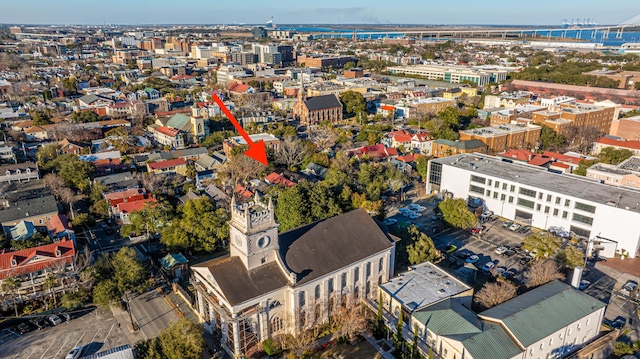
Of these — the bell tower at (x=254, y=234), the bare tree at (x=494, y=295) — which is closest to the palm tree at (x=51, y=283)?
the bell tower at (x=254, y=234)

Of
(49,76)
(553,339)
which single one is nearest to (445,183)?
(553,339)

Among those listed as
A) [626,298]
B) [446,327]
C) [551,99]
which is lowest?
[626,298]

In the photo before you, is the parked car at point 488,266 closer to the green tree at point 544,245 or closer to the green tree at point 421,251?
the green tree at point 544,245

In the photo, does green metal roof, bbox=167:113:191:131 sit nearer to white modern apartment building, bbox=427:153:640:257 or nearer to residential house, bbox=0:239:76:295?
white modern apartment building, bbox=427:153:640:257

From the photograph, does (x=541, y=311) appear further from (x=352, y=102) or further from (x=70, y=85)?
(x=70, y=85)

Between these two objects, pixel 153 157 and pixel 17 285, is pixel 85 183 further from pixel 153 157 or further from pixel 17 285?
pixel 17 285

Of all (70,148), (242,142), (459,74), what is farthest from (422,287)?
(459,74)
